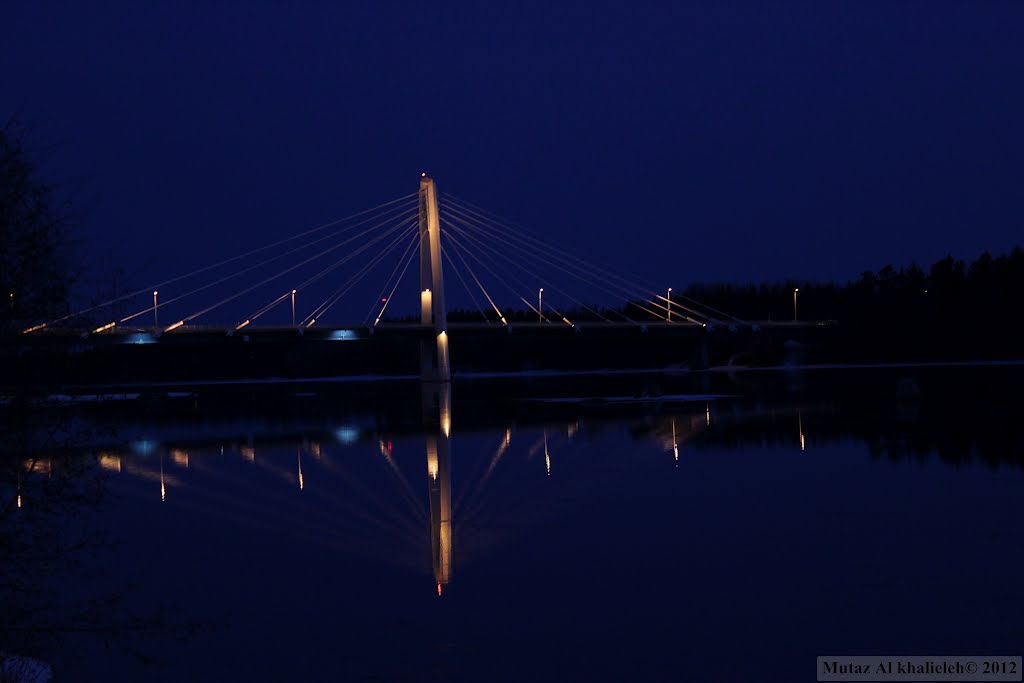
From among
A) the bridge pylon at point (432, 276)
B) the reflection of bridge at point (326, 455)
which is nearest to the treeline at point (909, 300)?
the bridge pylon at point (432, 276)

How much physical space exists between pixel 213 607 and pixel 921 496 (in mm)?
8542

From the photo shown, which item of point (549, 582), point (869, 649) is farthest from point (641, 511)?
point (869, 649)

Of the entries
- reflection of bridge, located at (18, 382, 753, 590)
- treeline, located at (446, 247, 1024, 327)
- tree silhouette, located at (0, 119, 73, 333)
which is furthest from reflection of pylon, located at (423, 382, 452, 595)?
treeline, located at (446, 247, 1024, 327)

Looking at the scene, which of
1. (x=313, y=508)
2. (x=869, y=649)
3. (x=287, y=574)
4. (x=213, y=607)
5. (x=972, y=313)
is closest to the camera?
(x=869, y=649)

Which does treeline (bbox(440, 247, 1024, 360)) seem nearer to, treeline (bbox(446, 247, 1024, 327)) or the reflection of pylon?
treeline (bbox(446, 247, 1024, 327))

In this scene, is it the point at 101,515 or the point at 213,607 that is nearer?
the point at 213,607

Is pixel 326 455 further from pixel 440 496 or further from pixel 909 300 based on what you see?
pixel 909 300

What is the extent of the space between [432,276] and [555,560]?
1718 inches

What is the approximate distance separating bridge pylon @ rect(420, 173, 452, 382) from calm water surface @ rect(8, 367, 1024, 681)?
31605mm

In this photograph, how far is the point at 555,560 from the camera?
10.5 m

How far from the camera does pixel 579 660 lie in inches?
285

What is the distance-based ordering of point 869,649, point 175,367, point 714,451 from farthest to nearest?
1. point 175,367
2. point 714,451
3. point 869,649

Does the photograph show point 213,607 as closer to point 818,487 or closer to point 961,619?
point 961,619

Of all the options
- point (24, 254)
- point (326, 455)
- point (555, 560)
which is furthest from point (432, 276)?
point (24, 254)
